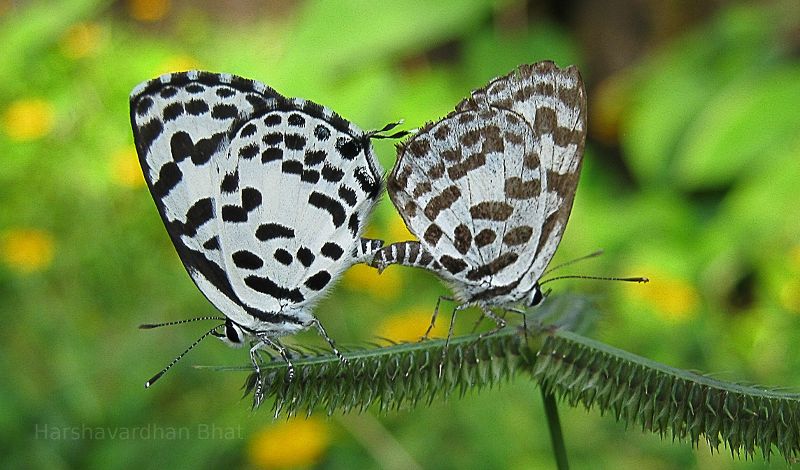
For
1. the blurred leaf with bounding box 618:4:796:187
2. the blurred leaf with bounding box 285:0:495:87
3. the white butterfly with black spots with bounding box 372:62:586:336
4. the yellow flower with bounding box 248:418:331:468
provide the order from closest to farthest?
the white butterfly with black spots with bounding box 372:62:586:336 < the yellow flower with bounding box 248:418:331:468 < the blurred leaf with bounding box 618:4:796:187 < the blurred leaf with bounding box 285:0:495:87

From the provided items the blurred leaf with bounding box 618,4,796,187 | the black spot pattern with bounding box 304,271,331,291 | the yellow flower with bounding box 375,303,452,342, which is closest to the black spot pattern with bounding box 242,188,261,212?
the black spot pattern with bounding box 304,271,331,291

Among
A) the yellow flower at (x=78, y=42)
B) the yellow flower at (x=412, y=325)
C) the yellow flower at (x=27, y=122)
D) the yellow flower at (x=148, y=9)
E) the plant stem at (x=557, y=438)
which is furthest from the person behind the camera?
the yellow flower at (x=148, y=9)

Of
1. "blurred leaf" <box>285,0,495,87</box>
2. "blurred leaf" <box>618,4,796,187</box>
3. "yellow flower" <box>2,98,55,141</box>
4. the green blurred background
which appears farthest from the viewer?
"yellow flower" <box>2,98,55,141</box>

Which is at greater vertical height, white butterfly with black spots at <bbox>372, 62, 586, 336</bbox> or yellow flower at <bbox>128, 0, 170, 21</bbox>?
yellow flower at <bbox>128, 0, 170, 21</bbox>

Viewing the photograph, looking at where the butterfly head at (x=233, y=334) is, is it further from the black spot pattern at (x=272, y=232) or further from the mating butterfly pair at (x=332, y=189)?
the black spot pattern at (x=272, y=232)

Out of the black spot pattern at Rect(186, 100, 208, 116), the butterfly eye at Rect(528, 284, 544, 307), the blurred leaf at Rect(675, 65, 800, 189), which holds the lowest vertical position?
the blurred leaf at Rect(675, 65, 800, 189)

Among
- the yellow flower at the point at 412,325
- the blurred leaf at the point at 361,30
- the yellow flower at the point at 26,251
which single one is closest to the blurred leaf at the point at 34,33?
the blurred leaf at the point at 361,30

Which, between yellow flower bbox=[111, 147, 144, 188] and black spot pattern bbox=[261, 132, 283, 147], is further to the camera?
yellow flower bbox=[111, 147, 144, 188]

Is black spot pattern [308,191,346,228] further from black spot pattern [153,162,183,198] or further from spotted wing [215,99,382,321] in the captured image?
black spot pattern [153,162,183,198]
